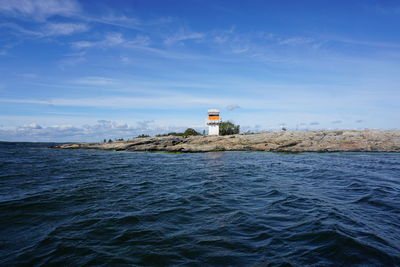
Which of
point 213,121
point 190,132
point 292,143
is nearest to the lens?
point 292,143

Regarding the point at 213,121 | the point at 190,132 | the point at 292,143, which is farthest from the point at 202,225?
the point at 190,132

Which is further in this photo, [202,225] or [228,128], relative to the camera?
[228,128]

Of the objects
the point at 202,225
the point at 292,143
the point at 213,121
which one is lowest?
the point at 202,225

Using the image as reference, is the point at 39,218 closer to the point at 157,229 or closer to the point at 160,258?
the point at 157,229

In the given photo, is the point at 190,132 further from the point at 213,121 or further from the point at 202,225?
the point at 202,225

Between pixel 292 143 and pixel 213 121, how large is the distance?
83.2 feet

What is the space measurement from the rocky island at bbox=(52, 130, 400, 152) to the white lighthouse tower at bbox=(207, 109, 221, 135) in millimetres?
10830

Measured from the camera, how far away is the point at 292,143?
1884 inches

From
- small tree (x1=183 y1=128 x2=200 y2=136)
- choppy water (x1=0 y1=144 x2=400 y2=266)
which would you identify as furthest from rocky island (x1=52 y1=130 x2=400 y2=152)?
choppy water (x1=0 y1=144 x2=400 y2=266)

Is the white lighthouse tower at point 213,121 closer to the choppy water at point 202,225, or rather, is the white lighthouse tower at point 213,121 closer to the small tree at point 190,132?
the small tree at point 190,132

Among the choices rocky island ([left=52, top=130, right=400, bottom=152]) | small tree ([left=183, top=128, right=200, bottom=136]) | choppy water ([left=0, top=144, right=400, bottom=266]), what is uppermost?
small tree ([left=183, top=128, right=200, bottom=136])

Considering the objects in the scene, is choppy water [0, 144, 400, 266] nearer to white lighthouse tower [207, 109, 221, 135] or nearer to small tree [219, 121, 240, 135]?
white lighthouse tower [207, 109, 221, 135]

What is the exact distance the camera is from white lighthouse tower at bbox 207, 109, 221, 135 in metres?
67.0

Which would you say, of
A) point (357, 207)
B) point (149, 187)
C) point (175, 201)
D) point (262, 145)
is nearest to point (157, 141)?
point (262, 145)
